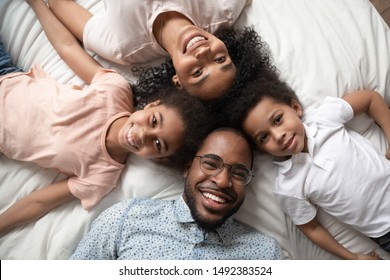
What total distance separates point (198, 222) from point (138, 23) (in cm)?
64

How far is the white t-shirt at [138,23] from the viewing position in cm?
107

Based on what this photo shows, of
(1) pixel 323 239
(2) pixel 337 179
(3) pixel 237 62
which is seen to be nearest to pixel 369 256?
(1) pixel 323 239

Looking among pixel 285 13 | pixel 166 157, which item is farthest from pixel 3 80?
pixel 285 13

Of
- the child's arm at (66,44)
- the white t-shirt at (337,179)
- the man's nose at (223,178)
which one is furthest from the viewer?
the child's arm at (66,44)

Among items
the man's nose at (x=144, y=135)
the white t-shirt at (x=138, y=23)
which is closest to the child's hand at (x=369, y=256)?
the man's nose at (x=144, y=135)

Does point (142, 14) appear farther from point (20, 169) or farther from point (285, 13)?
point (20, 169)

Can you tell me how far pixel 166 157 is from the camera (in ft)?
3.50

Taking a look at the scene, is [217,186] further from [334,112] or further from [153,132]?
[334,112]

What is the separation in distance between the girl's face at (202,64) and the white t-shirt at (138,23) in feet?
0.47

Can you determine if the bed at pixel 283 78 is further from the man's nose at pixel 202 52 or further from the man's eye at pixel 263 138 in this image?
the man's nose at pixel 202 52

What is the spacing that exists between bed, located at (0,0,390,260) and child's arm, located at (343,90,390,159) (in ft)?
0.10

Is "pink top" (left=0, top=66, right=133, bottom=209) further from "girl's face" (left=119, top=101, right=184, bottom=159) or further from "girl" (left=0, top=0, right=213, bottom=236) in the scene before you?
"girl's face" (left=119, top=101, right=184, bottom=159)

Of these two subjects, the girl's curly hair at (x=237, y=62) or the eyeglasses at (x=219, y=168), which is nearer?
the eyeglasses at (x=219, y=168)

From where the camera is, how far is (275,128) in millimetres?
956
